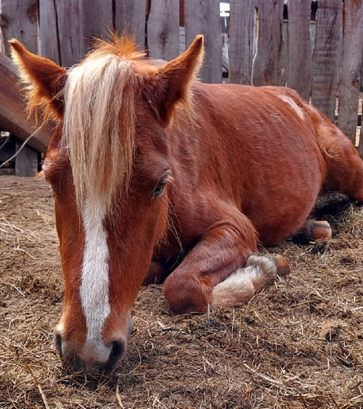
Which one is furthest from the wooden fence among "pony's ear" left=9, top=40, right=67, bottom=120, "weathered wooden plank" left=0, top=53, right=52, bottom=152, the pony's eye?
the pony's eye

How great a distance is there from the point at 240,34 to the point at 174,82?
13.7 ft

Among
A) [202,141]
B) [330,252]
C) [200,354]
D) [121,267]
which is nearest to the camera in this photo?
[121,267]

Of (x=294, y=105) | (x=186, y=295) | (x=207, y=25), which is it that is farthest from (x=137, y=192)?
(x=207, y=25)

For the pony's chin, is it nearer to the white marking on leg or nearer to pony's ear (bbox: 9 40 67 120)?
the white marking on leg

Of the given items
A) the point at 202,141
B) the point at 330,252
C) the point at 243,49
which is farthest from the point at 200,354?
the point at 243,49

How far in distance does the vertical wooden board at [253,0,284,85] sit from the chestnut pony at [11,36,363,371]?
2.42 metres

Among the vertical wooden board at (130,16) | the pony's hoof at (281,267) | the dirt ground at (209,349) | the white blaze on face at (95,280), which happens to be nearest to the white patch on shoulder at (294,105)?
the vertical wooden board at (130,16)

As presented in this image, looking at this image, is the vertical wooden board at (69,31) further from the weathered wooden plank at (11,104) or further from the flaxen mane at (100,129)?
the flaxen mane at (100,129)

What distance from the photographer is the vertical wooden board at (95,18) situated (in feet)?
20.9

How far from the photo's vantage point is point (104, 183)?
8.21 ft

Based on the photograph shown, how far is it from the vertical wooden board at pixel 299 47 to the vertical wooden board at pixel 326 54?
0.11 m

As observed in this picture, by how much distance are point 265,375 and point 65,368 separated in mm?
906

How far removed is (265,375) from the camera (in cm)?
266

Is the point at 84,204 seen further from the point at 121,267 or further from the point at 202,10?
the point at 202,10
